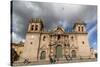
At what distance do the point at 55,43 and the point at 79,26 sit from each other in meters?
0.38

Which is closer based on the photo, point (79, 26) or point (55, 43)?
point (55, 43)

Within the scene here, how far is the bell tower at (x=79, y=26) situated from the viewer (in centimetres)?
249

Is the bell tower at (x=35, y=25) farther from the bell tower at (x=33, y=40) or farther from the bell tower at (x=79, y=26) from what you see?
the bell tower at (x=79, y=26)

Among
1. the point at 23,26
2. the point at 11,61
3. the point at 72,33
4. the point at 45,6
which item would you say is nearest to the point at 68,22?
the point at 72,33

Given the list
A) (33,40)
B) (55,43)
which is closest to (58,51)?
(55,43)

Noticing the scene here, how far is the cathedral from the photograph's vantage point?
2320 mm

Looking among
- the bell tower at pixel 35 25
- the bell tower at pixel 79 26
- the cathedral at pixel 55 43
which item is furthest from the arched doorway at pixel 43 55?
the bell tower at pixel 79 26

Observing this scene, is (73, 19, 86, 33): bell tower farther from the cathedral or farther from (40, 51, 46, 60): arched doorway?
(40, 51, 46, 60): arched doorway

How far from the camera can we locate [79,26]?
8.23 ft

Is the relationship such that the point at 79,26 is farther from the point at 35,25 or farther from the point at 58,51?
the point at 35,25
